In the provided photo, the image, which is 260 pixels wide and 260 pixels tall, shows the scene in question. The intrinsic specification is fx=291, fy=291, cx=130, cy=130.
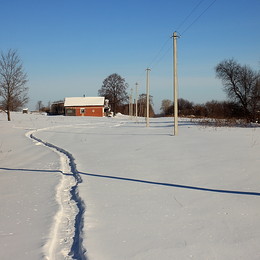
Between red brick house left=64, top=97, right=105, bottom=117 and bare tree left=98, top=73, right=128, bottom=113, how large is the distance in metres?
5.85

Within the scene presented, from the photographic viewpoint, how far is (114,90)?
74.9 m

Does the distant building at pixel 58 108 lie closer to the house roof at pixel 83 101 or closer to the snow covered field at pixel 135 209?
the house roof at pixel 83 101

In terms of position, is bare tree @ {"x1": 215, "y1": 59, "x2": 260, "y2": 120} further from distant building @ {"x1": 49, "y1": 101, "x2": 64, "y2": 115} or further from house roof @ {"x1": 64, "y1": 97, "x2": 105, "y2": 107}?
distant building @ {"x1": 49, "y1": 101, "x2": 64, "y2": 115}

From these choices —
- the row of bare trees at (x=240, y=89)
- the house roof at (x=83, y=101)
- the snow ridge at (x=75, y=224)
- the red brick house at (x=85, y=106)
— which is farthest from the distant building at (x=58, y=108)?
the snow ridge at (x=75, y=224)

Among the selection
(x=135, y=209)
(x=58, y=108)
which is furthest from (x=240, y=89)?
(x=58, y=108)

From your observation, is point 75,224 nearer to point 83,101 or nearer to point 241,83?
point 241,83

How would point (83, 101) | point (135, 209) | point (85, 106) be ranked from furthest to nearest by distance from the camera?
point (83, 101), point (85, 106), point (135, 209)

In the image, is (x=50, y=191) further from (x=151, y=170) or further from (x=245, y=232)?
(x=245, y=232)

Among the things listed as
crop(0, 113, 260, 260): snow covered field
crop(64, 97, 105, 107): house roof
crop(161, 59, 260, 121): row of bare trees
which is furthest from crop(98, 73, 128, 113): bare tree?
crop(0, 113, 260, 260): snow covered field

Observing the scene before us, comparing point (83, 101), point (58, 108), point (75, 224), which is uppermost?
point (83, 101)

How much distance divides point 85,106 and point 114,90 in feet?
30.3

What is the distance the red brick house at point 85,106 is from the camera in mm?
69438

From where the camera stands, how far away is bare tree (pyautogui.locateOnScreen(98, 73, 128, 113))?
7378 centimetres

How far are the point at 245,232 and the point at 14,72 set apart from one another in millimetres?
35796
